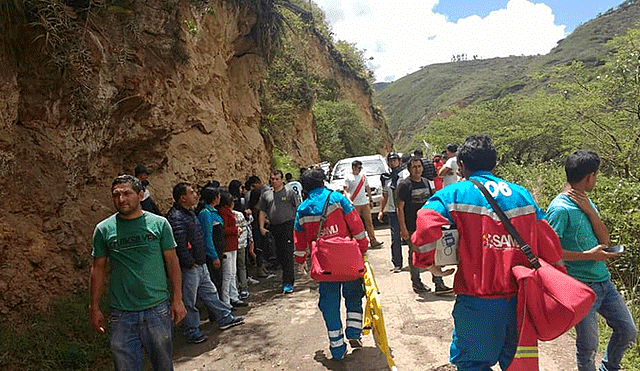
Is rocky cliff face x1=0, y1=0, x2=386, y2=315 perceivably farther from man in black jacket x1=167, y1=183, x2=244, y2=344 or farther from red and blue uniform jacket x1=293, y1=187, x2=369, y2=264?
red and blue uniform jacket x1=293, y1=187, x2=369, y2=264

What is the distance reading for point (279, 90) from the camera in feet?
60.2

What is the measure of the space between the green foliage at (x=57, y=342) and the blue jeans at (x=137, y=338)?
1.46 meters

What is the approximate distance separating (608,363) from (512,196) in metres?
1.85

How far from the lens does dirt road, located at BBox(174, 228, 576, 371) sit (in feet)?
13.5

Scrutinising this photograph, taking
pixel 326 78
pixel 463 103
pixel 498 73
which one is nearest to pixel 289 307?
pixel 326 78

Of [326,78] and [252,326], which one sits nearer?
[252,326]

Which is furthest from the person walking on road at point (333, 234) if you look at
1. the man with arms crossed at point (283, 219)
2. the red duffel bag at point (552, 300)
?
the man with arms crossed at point (283, 219)

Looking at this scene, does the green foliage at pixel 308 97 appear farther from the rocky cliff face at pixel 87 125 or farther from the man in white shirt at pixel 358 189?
the man in white shirt at pixel 358 189

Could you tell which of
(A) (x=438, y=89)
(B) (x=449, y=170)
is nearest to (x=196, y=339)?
(B) (x=449, y=170)

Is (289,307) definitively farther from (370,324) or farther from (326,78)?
(326,78)

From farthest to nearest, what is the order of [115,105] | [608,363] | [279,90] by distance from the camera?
[279,90] → [115,105] → [608,363]

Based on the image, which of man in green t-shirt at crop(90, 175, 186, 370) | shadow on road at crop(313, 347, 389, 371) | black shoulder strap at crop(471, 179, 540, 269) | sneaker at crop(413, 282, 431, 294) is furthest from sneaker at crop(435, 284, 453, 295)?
man in green t-shirt at crop(90, 175, 186, 370)

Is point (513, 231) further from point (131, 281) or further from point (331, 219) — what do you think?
point (131, 281)

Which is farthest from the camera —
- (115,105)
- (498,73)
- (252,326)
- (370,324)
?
(498,73)
